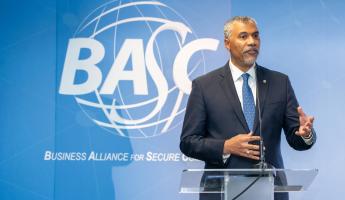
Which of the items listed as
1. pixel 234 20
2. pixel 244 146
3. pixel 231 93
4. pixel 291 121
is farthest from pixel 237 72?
pixel 244 146

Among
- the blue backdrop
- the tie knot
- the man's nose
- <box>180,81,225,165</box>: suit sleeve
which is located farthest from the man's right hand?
the blue backdrop

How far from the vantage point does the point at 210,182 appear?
8.45 feet

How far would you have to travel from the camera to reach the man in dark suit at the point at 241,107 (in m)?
3.20

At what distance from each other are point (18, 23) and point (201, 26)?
1543 millimetres

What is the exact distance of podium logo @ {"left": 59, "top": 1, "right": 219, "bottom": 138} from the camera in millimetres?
4746

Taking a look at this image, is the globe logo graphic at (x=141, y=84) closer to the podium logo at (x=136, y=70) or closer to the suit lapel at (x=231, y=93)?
the podium logo at (x=136, y=70)

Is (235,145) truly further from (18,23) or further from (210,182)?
(18,23)

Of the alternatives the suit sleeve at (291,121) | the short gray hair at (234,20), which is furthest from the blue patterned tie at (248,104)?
the short gray hair at (234,20)

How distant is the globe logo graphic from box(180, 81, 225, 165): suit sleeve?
1277 millimetres

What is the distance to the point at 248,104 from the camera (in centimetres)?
328

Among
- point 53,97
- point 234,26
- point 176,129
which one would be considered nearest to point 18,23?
point 53,97

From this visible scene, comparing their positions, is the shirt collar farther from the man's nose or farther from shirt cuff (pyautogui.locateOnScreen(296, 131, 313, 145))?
shirt cuff (pyautogui.locateOnScreen(296, 131, 313, 145))

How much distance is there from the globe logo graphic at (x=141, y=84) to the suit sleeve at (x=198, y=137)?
1277 mm

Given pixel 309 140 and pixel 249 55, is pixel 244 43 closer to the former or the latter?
pixel 249 55
